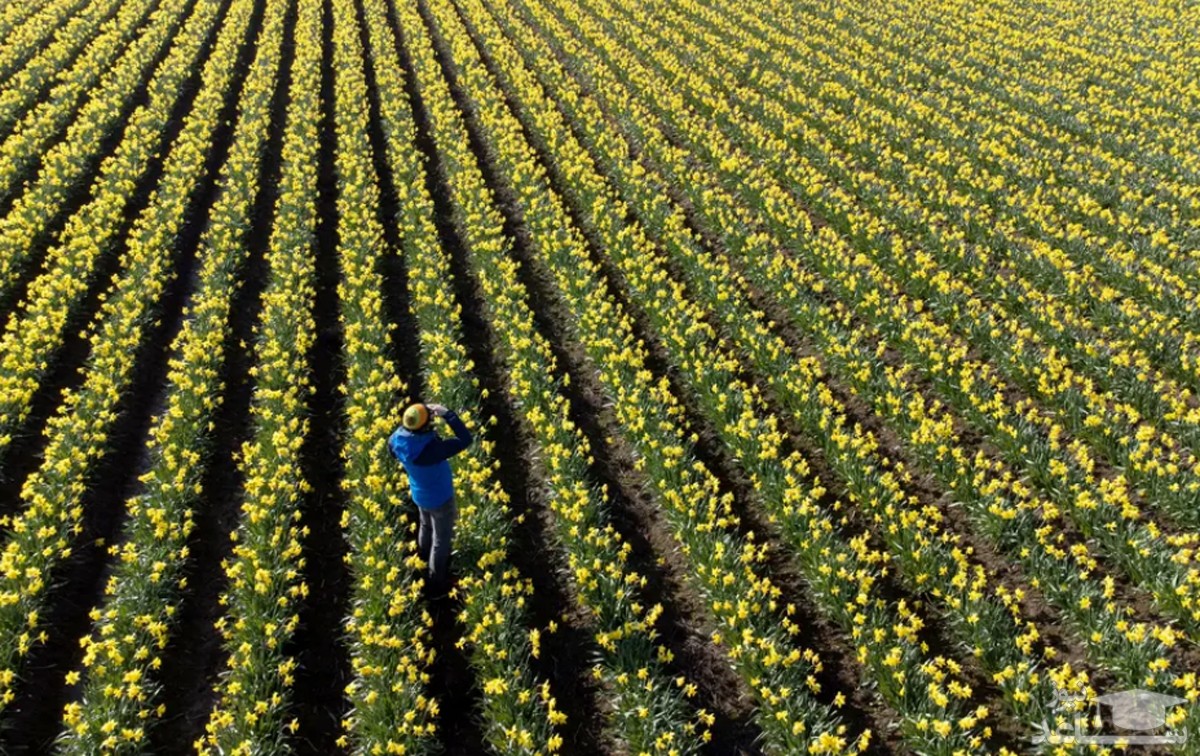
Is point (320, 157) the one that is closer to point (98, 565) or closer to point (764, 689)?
point (98, 565)

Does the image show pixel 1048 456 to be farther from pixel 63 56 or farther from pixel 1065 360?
pixel 63 56

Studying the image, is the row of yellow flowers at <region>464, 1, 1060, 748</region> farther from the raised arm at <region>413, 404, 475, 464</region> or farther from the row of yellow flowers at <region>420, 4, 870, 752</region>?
the raised arm at <region>413, 404, 475, 464</region>


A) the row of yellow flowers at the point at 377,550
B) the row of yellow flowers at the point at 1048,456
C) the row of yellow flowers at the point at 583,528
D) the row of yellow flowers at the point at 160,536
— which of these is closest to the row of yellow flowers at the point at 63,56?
the row of yellow flowers at the point at 160,536

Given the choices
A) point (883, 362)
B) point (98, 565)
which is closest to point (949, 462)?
point (883, 362)

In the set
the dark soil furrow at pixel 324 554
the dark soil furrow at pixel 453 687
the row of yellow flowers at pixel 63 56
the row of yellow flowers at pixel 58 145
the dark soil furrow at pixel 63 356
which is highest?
the row of yellow flowers at pixel 63 56

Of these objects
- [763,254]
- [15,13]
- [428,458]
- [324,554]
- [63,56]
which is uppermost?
[15,13]

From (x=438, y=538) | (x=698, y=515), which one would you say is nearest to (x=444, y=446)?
(x=438, y=538)

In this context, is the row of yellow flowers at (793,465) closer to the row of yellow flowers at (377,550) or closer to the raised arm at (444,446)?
the row of yellow flowers at (377,550)
